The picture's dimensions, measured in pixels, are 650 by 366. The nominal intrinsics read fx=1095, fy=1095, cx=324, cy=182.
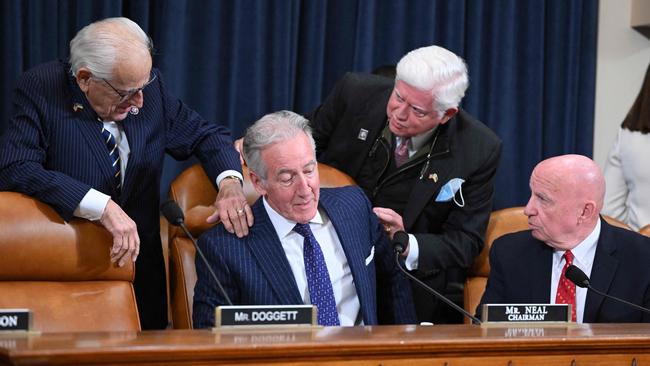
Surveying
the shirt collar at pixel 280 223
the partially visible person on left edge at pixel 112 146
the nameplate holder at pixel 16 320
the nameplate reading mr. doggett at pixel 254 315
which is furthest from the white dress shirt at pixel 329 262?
the nameplate holder at pixel 16 320

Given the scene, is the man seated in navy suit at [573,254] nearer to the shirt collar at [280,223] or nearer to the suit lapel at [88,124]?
the shirt collar at [280,223]

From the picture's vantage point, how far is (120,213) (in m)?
3.24

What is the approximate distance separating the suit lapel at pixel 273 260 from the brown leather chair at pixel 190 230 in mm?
362

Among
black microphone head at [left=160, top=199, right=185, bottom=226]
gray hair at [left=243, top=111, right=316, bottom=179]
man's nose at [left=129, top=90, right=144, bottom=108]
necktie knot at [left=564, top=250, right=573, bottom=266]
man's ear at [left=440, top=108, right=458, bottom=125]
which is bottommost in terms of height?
necktie knot at [left=564, top=250, right=573, bottom=266]

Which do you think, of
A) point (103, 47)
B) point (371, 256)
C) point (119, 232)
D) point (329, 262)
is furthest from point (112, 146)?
point (371, 256)

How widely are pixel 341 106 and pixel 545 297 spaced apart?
1.13 meters

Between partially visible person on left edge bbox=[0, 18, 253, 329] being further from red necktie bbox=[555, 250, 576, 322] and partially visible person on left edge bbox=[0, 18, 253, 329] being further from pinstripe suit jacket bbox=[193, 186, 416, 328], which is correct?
red necktie bbox=[555, 250, 576, 322]

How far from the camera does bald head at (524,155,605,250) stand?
3.52 metres

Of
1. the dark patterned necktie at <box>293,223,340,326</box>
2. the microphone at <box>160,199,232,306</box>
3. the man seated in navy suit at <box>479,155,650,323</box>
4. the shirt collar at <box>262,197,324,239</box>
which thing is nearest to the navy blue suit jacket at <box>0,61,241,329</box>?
the microphone at <box>160,199,232,306</box>

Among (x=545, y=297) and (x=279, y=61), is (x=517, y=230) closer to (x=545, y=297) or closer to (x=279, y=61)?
(x=545, y=297)

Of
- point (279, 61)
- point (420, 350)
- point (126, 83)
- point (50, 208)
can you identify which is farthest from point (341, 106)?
point (420, 350)

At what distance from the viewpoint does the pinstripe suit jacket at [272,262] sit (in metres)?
3.23

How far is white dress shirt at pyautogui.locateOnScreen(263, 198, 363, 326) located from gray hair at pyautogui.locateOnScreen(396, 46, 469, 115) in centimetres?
72

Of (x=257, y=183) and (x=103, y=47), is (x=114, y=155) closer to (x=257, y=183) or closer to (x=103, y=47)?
(x=103, y=47)
